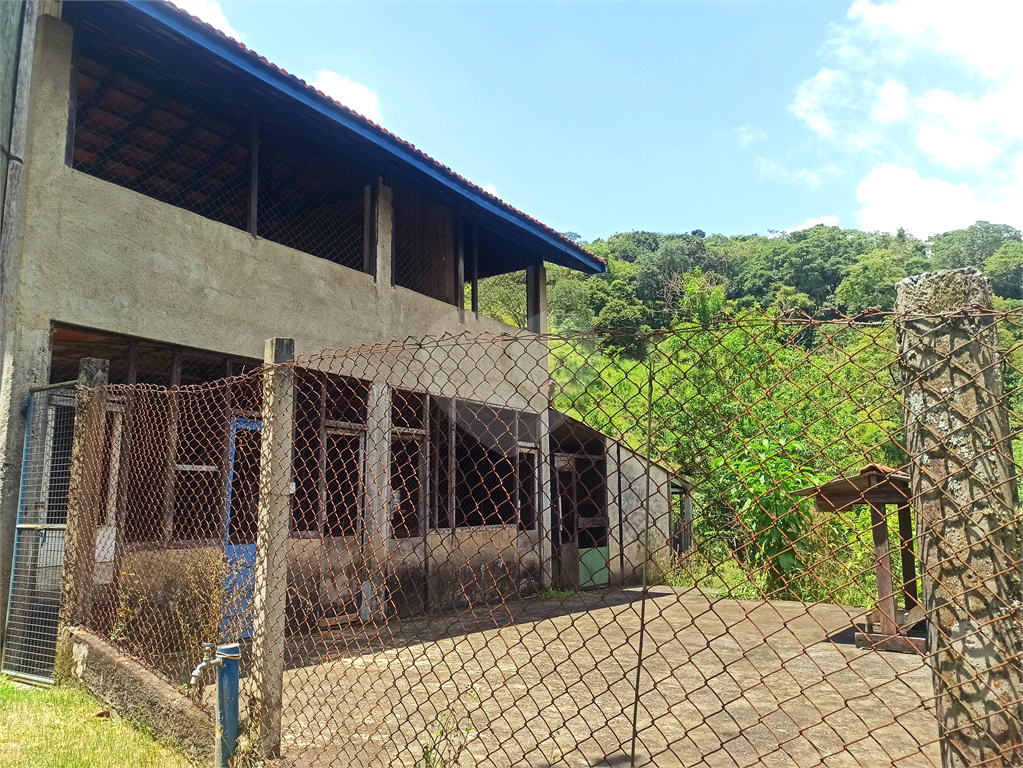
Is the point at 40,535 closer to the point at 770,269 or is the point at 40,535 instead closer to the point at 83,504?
the point at 83,504

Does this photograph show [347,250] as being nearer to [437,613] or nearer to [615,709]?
[437,613]

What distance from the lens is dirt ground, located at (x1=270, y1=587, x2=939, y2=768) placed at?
3.28 metres

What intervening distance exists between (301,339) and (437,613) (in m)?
3.95

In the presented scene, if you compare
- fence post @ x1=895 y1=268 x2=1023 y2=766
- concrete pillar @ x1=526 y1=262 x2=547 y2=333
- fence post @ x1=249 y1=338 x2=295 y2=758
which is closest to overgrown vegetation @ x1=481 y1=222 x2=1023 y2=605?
fence post @ x1=895 y1=268 x2=1023 y2=766

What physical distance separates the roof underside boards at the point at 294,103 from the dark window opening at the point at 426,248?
0.26 meters

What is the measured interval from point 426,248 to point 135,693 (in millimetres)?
7377

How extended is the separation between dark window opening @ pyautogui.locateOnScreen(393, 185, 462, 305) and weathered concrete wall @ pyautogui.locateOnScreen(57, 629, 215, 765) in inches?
244

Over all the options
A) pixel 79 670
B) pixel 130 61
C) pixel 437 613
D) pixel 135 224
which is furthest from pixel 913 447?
pixel 437 613

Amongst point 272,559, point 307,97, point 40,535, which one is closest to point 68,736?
point 272,559

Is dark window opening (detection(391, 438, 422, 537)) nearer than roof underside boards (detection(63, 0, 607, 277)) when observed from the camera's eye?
No

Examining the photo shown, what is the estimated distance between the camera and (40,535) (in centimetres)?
514

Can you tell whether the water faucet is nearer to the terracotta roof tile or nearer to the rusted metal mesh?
the rusted metal mesh

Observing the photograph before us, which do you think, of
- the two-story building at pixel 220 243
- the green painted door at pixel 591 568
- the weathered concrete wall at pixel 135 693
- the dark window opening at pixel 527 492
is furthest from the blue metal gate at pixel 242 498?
the green painted door at pixel 591 568

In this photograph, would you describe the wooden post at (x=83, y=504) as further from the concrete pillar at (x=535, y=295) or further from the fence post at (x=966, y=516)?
the concrete pillar at (x=535, y=295)
